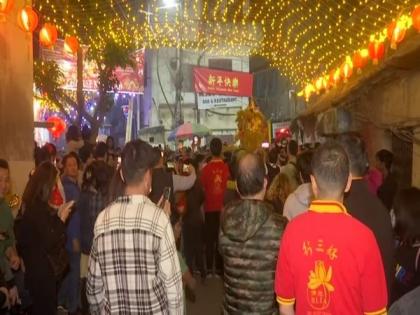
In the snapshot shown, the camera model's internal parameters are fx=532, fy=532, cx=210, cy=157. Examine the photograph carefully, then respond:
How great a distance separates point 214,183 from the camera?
8.30m

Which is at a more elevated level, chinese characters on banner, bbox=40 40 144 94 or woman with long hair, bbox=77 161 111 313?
chinese characters on banner, bbox=40 40 144 94

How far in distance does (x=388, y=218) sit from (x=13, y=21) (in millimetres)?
7354

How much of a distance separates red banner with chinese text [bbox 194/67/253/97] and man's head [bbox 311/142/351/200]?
28716mm

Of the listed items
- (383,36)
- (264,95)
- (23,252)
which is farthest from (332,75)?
(264,95)

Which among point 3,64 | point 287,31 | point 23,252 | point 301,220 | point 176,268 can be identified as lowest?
point 23,252

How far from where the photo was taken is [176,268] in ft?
10.0

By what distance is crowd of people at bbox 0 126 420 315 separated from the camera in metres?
2.64

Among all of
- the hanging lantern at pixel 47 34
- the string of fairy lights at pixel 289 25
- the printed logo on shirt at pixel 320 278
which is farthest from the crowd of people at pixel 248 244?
the string of fairy lights at pixel 289 25

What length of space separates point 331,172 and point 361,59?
10856 mm

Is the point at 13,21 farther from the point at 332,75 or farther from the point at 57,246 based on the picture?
the point at 332,75

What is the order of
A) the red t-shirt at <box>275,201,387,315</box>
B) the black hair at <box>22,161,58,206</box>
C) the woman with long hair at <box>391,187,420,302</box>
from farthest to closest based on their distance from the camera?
1. the black hair at <box>22,161,58,206</box>
2. the woman with long hair at <box>391,187,420,302</box>
3. the red t-shirt at <box>275,201,387,315</box>

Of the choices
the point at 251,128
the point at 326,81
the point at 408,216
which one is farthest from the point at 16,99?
the point at 326,81

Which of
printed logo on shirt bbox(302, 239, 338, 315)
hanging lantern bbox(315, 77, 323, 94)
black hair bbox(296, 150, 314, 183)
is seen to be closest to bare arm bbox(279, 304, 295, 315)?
printed logo on shirt bbox(302, 239, 338, 315)

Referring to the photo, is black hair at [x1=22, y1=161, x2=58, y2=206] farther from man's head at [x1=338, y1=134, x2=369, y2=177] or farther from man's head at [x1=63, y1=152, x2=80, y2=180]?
man's head at [x1=338, y1=134, x2=369, y2=177]
